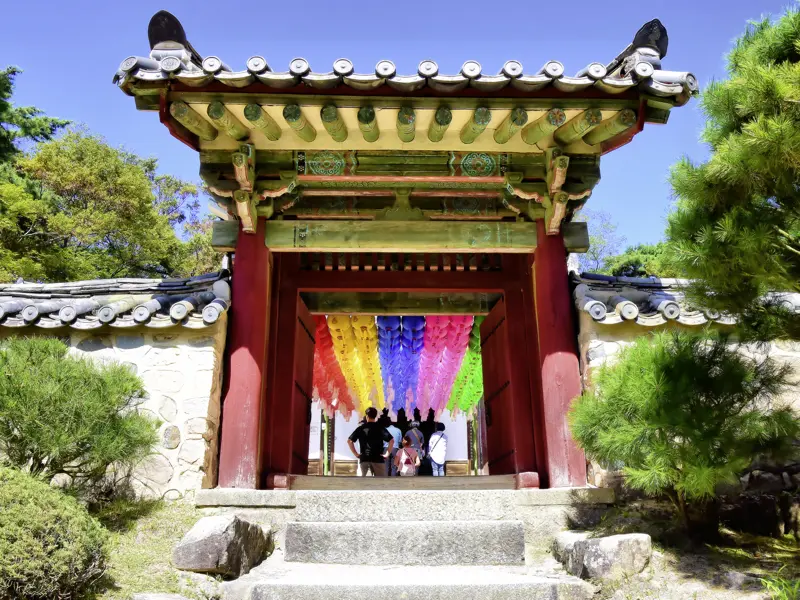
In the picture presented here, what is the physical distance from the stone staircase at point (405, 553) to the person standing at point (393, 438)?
423 cm

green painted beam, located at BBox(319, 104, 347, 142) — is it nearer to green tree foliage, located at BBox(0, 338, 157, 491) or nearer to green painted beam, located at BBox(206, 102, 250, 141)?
green painted beam, located at BBox(206, 102, 250, 141)

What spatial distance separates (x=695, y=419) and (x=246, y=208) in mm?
4077

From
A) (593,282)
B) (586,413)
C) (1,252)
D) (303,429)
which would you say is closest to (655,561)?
(586,413)

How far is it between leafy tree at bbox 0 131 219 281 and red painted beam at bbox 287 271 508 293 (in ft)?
38.3

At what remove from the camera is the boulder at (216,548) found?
3.70 meters

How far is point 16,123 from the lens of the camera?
2011 cm

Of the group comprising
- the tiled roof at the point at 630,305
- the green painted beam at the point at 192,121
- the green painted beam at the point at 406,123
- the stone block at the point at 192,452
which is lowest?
the stone block at the point at 192,452

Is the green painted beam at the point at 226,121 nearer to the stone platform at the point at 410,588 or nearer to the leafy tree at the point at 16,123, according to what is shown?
the stone platform at the point at 410,588

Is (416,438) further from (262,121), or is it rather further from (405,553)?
(262,121)

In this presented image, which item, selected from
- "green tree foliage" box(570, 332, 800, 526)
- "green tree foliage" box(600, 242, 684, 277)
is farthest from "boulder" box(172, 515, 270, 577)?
"green tree foliage" box(600, 242, 684, 277)

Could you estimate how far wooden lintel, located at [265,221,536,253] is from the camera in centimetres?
616

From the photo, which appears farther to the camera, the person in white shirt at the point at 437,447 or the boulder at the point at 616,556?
the person in white shirt at the point at 437,447

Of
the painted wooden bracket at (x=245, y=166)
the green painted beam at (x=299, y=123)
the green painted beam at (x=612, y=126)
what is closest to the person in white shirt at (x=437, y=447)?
the painted wooden bracket at (x=245, y=166)

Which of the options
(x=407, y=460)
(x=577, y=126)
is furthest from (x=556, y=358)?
(x=407, y=460)
